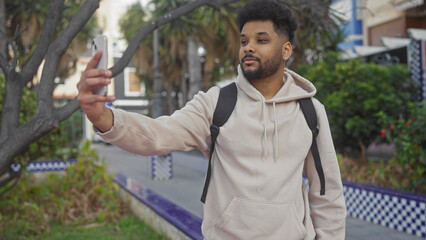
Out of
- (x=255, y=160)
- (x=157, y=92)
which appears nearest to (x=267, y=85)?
(x=255, y=160)

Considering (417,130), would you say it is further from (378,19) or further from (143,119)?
(378,19)

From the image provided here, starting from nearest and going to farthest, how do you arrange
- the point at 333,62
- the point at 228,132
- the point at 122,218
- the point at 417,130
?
the point at 228,132, the point at 417,130, the point at 122,218, the point at 333,62

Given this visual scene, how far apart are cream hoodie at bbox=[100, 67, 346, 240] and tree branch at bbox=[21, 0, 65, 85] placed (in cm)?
246

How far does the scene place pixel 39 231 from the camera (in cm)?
569

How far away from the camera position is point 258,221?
1.76m

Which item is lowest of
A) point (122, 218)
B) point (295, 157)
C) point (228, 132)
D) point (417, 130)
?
point (122, 218)

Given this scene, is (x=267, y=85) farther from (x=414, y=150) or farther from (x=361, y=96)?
(x=361, y=96)

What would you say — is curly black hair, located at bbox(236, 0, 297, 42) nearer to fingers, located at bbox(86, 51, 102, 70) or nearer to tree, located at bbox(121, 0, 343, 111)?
fingers, located at bbox(86, 51, 102, 70)

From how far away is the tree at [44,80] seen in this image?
3346 mm

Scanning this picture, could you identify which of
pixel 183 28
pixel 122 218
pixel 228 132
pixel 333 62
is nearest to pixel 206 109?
pixel 228 132

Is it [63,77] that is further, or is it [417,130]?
[63,77]

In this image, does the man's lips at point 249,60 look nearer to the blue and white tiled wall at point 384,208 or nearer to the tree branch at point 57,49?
the tree branch at point 57,49

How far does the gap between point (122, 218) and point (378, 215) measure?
3842mm

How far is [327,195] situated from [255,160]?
0.44m
